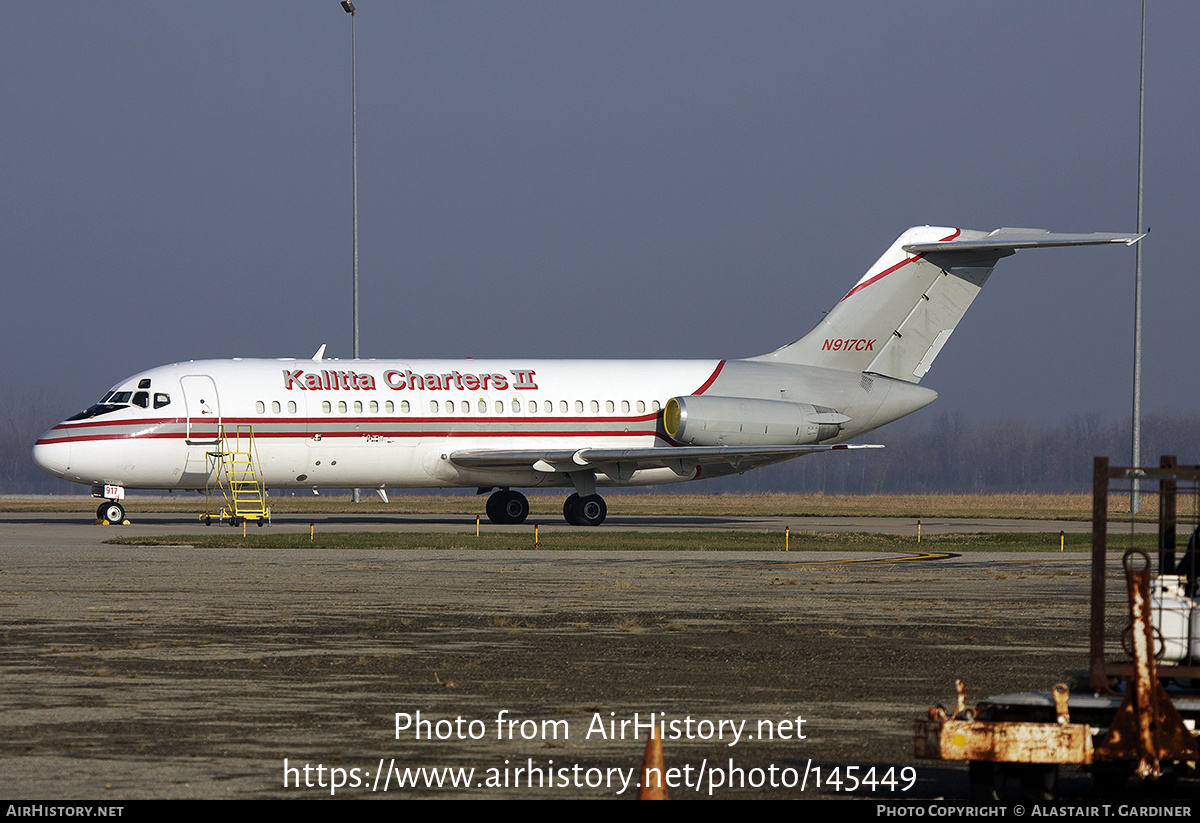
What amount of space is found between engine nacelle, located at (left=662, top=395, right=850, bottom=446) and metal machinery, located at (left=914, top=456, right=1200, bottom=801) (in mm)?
27928

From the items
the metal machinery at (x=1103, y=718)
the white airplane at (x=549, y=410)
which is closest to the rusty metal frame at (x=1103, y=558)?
the metal machinery at (x=1103, y=718)

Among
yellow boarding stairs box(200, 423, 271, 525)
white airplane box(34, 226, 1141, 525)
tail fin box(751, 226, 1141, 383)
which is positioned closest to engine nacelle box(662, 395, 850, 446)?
white airplane box(34, 226, 1141, 525)

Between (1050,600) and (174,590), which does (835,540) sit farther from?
(174,590)

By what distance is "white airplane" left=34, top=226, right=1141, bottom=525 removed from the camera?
3397cm

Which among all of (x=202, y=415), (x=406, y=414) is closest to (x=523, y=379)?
(x=406, y=414)

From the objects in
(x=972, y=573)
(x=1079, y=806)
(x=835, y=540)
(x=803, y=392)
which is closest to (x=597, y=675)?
(x=1079, y=806)

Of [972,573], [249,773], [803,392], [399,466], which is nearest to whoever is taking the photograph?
[249,773]

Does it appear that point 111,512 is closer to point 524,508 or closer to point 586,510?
point 524,508

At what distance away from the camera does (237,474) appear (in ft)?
113

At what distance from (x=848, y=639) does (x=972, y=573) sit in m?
8.93

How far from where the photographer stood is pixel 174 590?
18.9 meters

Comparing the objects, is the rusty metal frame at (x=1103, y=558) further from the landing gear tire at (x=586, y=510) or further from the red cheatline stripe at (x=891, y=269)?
the red cheatline stripe at (x=891, y=269)

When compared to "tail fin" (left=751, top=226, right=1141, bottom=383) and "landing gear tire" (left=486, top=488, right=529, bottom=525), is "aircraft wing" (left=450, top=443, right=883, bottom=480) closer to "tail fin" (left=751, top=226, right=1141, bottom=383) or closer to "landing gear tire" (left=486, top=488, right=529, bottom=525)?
"landing gear tire" (left=486, top=488, right=529, bottom=525)

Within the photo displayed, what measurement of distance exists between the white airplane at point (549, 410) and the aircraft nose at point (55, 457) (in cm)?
5
